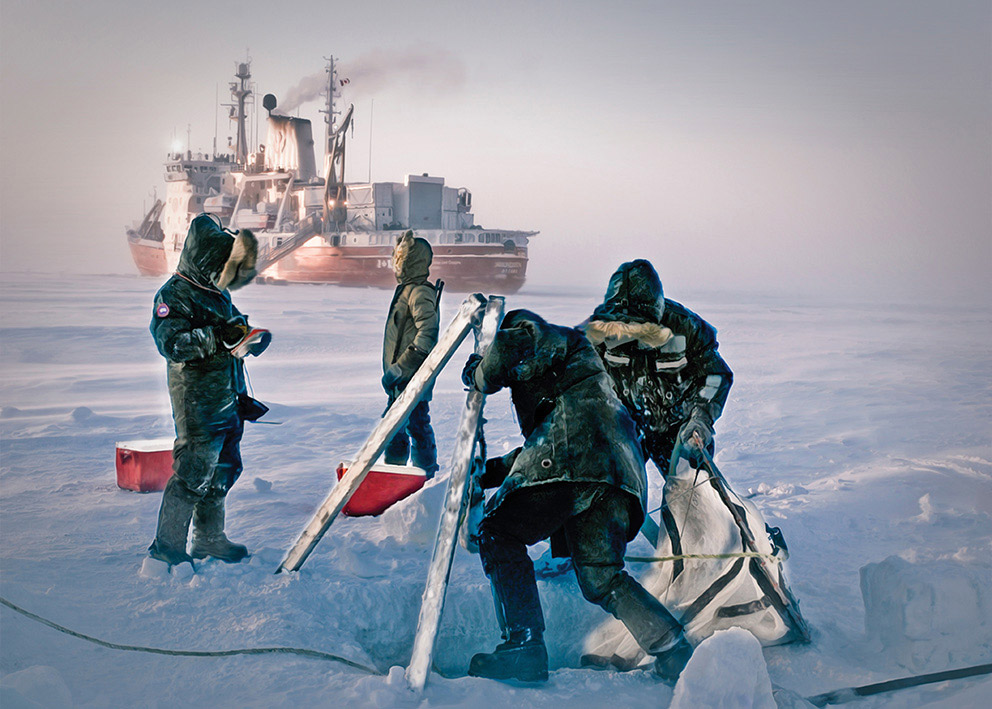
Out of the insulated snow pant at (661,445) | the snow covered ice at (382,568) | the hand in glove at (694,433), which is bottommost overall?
the snow covered ice at (382,568)

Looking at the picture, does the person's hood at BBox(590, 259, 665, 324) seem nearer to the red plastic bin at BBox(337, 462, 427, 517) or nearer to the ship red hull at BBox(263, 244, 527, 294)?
the red plastic bin at BBox(337, 462, 427, 517)

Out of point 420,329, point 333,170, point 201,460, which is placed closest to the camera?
point 201,460

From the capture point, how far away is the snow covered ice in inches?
90.7

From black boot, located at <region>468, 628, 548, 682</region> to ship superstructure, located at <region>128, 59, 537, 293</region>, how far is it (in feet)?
37.5

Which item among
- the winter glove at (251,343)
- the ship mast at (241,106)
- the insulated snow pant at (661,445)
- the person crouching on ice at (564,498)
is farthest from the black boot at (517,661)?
the ship mast at (241,106)

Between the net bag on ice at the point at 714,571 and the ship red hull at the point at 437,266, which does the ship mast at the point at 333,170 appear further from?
the net bag on ice at the point at 714,571

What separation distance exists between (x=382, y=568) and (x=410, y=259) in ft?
5.66

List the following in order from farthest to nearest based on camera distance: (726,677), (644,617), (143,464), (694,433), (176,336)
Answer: (143,464), (176,336), (694,433), (644,617), (726,677)

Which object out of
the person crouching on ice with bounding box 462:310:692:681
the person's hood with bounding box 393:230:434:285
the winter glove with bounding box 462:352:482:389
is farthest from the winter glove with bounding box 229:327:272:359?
the person's hood with bounding box 393:230:434:285

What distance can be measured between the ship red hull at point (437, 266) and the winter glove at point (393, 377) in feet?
32.8

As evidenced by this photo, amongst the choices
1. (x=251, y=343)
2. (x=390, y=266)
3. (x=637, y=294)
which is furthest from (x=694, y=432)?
(x=390, y=266)

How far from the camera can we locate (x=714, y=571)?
2.65m

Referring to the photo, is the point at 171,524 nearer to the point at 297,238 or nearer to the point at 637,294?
the point at 637,294

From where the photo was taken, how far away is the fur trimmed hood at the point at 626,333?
109 inches
